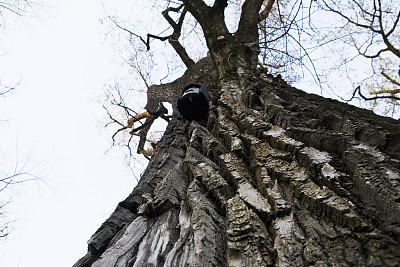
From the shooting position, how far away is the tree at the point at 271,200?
0.79 m

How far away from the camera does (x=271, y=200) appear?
1018mm

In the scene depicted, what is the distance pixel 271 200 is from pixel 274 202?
2 centimetres

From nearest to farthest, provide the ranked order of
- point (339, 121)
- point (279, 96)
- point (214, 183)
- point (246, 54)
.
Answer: point (214, 183) → point (339, 121) → point (279, 96) → point (246, 54)

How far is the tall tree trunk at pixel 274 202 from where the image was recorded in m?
0.79

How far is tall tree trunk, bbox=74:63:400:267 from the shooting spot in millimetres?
790

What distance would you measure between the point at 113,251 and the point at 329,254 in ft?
2.73

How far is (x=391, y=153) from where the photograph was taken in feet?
3.59

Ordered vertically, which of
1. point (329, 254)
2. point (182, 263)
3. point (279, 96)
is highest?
point (279, 96)

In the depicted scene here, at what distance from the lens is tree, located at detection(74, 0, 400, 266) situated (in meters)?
0.79

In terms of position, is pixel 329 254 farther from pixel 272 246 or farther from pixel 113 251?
pixel 113 251

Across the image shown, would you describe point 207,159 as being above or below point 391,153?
above

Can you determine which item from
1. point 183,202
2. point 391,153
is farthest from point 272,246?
point 391,153

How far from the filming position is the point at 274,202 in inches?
39.1

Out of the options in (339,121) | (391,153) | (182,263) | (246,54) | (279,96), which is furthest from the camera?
(246,54)
